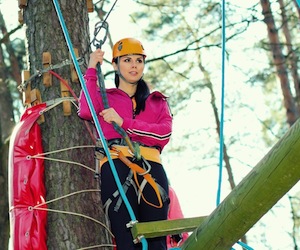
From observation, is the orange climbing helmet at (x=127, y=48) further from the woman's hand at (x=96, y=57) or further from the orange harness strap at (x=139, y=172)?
the orange harness strap at (x=139, y=172)

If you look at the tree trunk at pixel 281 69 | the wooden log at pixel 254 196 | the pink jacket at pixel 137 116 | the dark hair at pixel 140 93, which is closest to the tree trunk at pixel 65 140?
the pink jacket at pixel 137 116

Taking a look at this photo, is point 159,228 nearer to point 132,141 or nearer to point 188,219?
point 188,219

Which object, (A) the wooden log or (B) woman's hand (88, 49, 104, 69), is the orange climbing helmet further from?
(A) the wooden log

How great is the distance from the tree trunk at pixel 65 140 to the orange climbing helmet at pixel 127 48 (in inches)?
10.8

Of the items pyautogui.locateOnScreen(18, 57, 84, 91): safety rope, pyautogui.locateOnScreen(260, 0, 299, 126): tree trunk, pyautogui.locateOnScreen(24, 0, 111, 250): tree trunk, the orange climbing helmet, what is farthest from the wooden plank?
pyautogui.locateOnScreen(260, 0, 299, 126): tree trunk

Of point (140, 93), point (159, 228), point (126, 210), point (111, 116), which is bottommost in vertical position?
point (159, 228)

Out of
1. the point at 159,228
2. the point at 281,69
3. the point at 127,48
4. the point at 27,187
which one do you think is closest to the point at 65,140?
the point at 27,187

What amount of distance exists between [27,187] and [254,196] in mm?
1267

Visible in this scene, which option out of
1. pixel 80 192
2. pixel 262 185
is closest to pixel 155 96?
pixel 80 192

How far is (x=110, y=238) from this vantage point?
3.61 metres

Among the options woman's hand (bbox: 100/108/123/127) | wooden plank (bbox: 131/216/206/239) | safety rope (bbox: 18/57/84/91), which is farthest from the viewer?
safety rope (bbox: 18/57/84/91)

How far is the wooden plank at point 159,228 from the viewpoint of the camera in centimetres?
309

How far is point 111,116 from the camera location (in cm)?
346

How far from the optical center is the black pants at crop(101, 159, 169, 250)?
11.5 feet
